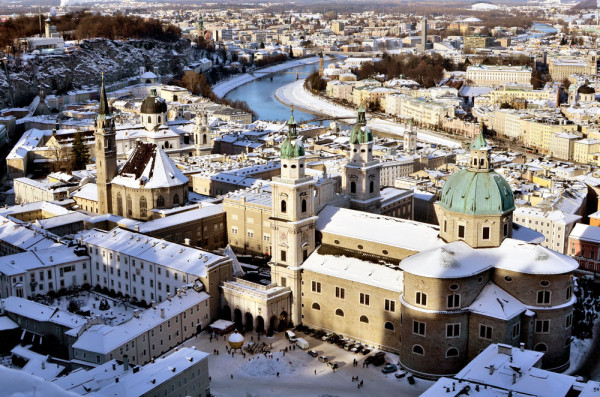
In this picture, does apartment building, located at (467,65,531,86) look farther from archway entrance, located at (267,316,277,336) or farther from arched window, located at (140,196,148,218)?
archway entrance, located at (267,316,277,336)

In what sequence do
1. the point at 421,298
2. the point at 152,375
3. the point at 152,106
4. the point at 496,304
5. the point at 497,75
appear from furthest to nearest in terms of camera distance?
the point at 497,75, the point at 152,106, the point at 496,304, the point at 421,298, the point at 152,375

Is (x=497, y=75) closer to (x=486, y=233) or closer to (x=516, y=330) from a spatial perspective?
(x=486, y=233)

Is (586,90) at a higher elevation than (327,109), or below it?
higher

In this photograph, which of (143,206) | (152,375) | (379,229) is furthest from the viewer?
(143,206)

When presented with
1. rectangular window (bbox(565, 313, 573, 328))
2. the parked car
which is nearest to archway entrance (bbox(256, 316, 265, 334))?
the parked car

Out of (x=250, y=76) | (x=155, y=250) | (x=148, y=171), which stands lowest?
(x=250, y=76)

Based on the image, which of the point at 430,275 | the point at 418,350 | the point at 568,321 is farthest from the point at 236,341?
the point at 568,321

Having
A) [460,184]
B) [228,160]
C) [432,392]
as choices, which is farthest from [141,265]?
[228,160]
